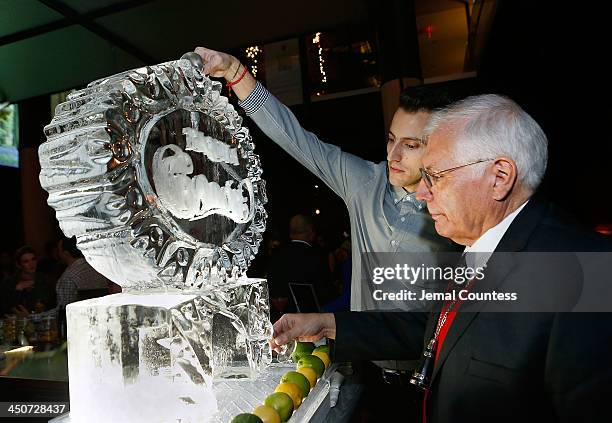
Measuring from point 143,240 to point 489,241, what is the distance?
33.6 inches

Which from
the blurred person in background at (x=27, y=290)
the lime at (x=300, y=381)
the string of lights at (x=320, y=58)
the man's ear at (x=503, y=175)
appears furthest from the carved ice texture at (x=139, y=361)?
the string of lights at (x=320, y=58)

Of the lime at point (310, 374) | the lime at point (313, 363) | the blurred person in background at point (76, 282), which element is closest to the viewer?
the lime at point (310, 374)

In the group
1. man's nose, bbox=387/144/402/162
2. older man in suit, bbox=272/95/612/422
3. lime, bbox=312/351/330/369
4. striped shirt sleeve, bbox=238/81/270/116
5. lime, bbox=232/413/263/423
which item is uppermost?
striped shirt sleeve, bbox=238/81/270/116

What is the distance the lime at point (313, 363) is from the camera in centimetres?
156

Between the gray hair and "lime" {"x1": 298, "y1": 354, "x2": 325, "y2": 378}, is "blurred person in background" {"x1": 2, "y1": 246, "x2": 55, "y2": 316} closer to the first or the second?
"lime" {"x1": 298, "y1": 354, "x2": 325, "y2": 378}

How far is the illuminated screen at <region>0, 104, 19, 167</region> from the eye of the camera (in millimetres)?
6875

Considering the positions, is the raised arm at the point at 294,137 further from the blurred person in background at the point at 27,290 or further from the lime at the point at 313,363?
the blurred person in background at the point at 27,290

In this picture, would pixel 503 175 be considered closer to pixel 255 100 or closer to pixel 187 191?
pixel 187 191

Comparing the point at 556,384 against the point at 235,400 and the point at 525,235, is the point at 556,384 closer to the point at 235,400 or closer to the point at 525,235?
the point at 525,235

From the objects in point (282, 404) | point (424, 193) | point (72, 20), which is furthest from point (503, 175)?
point (72, 20)

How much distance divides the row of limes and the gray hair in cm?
77

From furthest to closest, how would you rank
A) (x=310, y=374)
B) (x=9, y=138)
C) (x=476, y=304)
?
(x=9, y=138) → (x=310, y=374) → (x=476, y=304)

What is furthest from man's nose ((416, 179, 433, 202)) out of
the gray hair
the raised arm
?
the raised arm

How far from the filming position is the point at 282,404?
119cm
